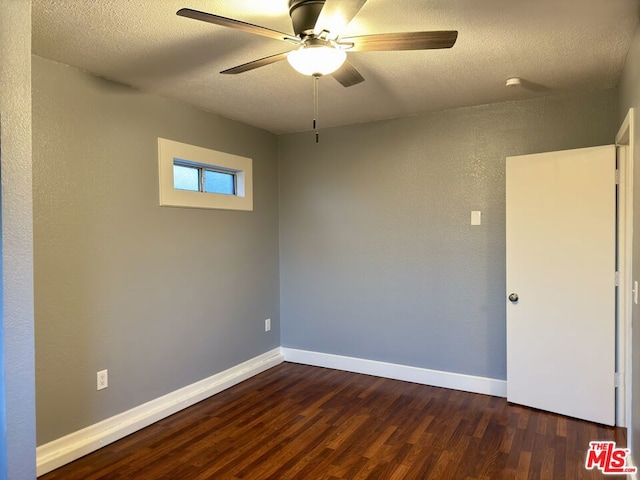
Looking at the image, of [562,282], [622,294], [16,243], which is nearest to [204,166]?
[16,243]

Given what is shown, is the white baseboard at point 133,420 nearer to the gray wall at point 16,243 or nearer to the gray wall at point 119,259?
the gray wall at point 119,259

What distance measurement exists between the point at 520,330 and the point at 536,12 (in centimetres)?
227

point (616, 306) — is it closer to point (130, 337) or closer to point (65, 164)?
point (130, 337)

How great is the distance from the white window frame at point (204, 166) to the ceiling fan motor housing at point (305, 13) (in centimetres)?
172

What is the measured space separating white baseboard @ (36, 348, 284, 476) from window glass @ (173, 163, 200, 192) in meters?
1.65

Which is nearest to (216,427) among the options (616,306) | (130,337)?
(130,337)

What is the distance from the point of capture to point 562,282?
3074 millimetres

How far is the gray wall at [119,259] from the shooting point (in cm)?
248

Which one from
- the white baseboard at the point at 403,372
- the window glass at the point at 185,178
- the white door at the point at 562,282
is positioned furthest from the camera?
the white baseboard at the point at 403,372

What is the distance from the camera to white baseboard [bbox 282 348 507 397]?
3523 millimetres

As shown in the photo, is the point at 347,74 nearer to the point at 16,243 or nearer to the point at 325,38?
the point at 325,38

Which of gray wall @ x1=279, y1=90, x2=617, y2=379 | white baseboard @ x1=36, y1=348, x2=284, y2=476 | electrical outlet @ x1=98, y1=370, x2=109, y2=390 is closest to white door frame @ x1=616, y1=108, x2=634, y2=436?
gray wall @ x1=279, y1=90, x2=617, y2=379

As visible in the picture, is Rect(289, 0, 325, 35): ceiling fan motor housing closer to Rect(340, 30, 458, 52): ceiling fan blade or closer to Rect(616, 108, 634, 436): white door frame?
Rect(340, 30, 458, 52): ceiling fan blade

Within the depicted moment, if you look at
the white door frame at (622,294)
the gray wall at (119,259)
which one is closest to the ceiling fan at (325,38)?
the gray wall at (119,259)
